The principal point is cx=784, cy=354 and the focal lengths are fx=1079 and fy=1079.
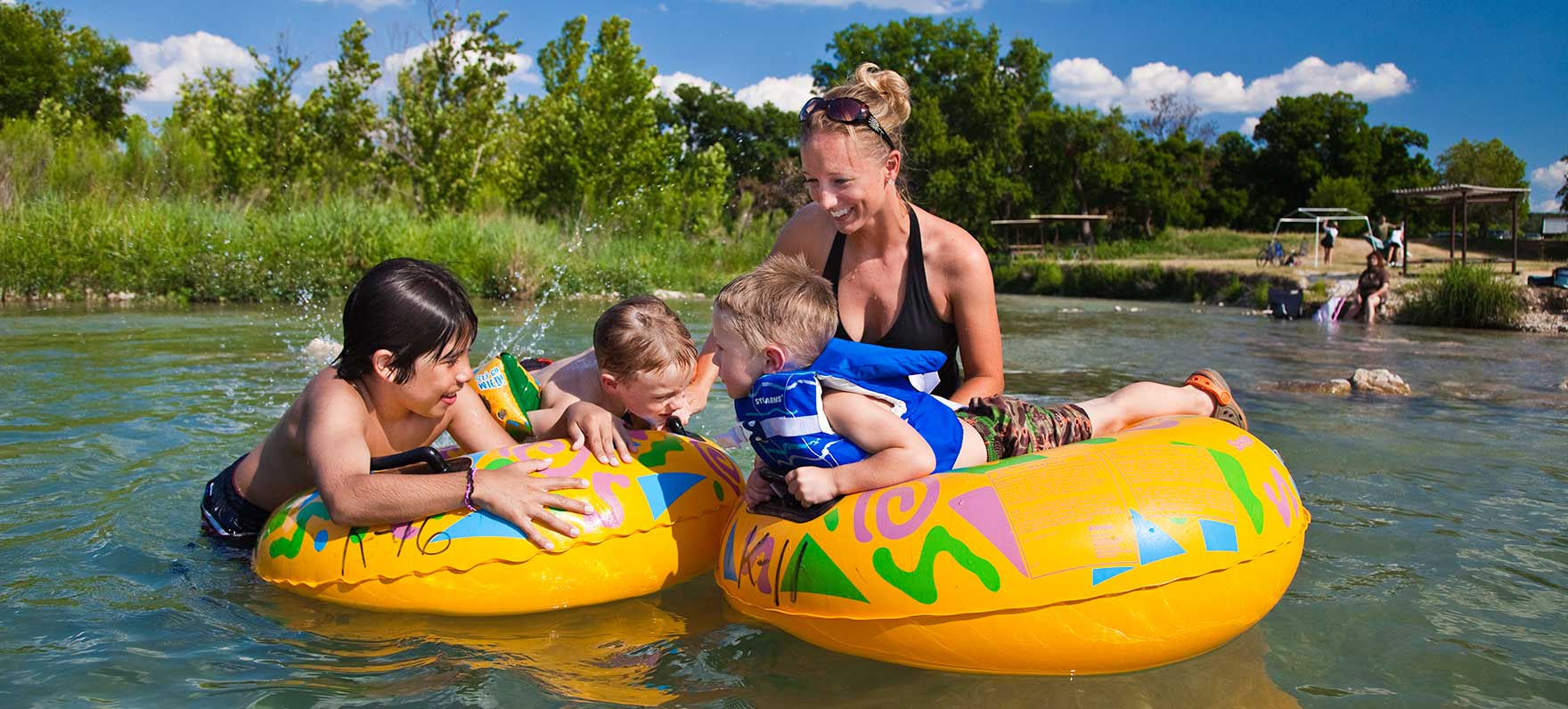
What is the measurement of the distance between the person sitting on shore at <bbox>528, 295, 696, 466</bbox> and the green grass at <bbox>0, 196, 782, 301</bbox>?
14.1 m

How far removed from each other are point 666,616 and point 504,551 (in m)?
0.60

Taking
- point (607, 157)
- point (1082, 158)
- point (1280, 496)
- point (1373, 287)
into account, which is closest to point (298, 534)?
point (1280, 496)

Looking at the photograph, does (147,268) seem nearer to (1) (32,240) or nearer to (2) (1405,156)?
(1) (32,240)

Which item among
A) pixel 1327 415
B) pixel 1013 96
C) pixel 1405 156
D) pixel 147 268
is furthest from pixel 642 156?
pixel 1405 156

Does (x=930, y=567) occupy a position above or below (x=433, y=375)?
below

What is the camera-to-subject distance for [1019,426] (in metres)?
3.65

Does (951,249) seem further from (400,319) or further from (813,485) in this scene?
(400,319)

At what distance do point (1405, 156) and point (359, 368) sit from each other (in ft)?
173

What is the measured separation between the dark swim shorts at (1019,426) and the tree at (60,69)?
40.0 meters

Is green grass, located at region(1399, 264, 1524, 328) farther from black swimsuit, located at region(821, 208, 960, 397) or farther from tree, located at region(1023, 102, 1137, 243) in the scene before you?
tree, located at region(1023, 102, 1137, 243)

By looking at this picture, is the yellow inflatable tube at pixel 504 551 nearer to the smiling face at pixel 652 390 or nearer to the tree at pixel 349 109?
the smiling face at pixel 652 390

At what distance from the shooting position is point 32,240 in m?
15.2

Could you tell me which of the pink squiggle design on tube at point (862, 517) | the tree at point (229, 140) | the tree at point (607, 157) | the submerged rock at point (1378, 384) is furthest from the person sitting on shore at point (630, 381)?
the tree at point (607, 157)

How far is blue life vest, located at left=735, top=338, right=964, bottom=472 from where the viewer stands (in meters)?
3.17
